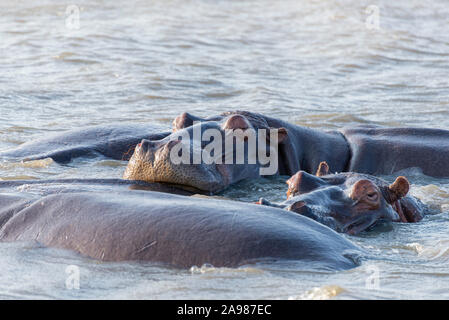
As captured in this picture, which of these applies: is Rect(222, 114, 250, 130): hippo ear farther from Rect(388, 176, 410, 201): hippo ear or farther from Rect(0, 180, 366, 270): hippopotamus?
Rect(0, 180, 366, 270): hippopotamus

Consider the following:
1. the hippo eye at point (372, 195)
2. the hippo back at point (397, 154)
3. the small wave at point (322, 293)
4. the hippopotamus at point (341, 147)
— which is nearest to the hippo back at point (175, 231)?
the small wave at point (322, 293)

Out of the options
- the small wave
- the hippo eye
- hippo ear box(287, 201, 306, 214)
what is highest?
hippo ear box(287, 201, 306, 214)

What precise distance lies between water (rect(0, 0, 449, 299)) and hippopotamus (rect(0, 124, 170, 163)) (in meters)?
0.16

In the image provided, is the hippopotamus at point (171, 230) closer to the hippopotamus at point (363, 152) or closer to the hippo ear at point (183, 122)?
the hippo ear at point (183, 122)

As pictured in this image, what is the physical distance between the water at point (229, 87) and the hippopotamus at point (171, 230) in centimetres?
7

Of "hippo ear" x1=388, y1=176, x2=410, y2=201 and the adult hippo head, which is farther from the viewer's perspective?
the adult hippo head

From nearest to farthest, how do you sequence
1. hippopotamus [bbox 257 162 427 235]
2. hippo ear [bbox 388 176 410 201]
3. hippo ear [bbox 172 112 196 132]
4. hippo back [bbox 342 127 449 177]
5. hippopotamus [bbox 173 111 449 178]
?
hippopotamus [bbox 257 162 427 235]
hippo ear [bbox 388 176 410 201]
hippo ear [bbox 172 112 196 132]
hippopotamus [bbox 173 111 449 178]
hippo back [bbox 342 127 449 177]

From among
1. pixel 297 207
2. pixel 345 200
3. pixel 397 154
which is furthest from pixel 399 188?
pixel 397 154

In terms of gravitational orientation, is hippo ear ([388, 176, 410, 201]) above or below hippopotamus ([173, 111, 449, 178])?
above

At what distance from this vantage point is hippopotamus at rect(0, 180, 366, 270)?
4215 millimetres

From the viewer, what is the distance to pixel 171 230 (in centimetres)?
432

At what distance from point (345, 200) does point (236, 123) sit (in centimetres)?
166

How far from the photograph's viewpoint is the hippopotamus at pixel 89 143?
26.1 feet

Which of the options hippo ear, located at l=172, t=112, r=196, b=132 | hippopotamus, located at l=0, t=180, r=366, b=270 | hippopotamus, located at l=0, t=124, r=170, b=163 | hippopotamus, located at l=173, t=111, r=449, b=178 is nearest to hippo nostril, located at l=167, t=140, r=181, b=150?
hippo ear, located at l=172, t=112, r=196, b=132
